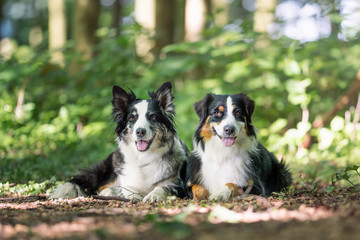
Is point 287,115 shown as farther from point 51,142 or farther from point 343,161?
point 51,142

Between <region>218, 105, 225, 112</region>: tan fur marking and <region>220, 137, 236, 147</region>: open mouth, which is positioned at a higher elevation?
<region>218, 105, 225, 112</region>: tan fur marking

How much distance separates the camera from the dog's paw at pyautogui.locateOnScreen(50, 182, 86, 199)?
5.69 m

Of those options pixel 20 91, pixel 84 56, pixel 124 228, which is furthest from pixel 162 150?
pixel 84 56

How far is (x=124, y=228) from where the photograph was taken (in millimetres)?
3031

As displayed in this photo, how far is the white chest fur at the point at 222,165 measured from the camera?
17.3 feet

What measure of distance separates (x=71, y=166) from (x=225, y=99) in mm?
3967

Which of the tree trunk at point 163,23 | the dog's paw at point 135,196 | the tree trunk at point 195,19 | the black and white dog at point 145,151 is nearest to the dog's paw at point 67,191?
the black and white dog at point 145,151

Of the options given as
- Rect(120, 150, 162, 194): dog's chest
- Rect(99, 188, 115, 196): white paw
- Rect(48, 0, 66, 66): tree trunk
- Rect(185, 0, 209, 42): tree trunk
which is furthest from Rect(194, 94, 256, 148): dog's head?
Rect(48, 0, 66, 66): tree trunk

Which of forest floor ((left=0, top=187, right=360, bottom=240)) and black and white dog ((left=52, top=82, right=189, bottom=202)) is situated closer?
forest floor ((left=0, top=187, right=360, bottom=240))

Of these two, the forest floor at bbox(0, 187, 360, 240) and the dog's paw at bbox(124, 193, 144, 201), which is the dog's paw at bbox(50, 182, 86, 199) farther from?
the forest floor at bbox(0, 187, 360, 240)

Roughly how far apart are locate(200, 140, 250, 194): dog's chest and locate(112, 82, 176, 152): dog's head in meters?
0.74

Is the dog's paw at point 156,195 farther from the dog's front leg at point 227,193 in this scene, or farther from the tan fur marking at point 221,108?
the tan fur marking at point 221,108

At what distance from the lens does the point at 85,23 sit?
45.9 ft

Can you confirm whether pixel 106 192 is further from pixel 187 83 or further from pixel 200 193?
pixel 187 83
